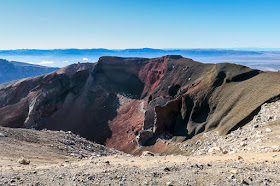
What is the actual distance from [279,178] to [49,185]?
454 inches

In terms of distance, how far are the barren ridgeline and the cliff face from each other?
23 centimetres

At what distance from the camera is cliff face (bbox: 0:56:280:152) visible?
3572 cm

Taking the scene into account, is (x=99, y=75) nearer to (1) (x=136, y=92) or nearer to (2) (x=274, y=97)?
(1) (x=136, y=92)

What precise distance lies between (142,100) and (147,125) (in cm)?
1589

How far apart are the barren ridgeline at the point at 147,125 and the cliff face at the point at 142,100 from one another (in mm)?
233

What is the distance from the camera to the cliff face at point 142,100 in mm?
35719

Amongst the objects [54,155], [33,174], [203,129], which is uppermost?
[33,174]

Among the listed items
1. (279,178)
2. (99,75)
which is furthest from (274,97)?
(99,75)

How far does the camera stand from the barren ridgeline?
11.3 m

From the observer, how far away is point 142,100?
62750mm

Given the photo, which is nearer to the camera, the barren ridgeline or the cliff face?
the barren ridgeline

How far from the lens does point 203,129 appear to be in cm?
3612

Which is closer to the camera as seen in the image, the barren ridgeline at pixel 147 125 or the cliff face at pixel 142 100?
the barren ridgeline at pixel 147 125

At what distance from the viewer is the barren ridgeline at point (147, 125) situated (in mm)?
11331
